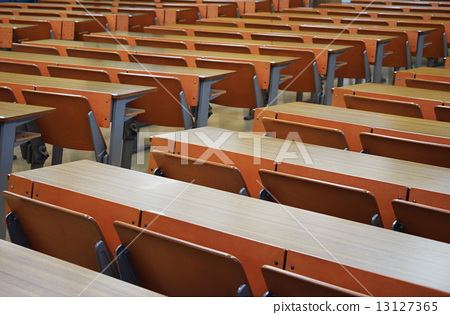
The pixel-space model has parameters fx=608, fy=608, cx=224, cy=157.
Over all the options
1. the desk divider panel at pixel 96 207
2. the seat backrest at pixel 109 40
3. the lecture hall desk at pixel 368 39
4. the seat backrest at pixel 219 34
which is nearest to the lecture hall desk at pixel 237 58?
the seat backrest at pixel 109 40

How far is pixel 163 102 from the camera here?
4277 mm

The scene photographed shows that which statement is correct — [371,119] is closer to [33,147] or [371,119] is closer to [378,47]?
[33,147]

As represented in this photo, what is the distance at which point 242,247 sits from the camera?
1.85 metres

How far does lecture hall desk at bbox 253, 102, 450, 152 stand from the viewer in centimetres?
306

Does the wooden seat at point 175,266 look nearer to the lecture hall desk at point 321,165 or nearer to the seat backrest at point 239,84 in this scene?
the lecture hall desk at point 321,165

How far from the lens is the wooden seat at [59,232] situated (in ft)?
6.20

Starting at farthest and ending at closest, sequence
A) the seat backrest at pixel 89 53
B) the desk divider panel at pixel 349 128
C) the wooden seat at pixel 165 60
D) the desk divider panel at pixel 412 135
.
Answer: the seat backrest at pixel 89 53
the wooden seat at pixel 165 60
the desk divider panel at pixel 349 128
the desk divider panel at pixel 412 135

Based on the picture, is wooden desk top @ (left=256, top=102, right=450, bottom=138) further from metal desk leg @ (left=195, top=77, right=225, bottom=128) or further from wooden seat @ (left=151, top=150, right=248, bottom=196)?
wooden seat @ (left=151, top=150, right=248, bottom=196)

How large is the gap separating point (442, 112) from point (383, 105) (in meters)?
0.35

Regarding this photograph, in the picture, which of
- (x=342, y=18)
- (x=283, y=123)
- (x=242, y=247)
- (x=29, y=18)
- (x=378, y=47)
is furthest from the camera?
(x=342, y=18)

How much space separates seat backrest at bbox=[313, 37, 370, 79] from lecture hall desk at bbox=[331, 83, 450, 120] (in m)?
1.70

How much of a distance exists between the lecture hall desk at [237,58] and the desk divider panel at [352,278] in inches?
108

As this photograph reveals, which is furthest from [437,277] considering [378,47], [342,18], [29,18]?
[342,18]

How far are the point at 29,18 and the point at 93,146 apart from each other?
420 cm
